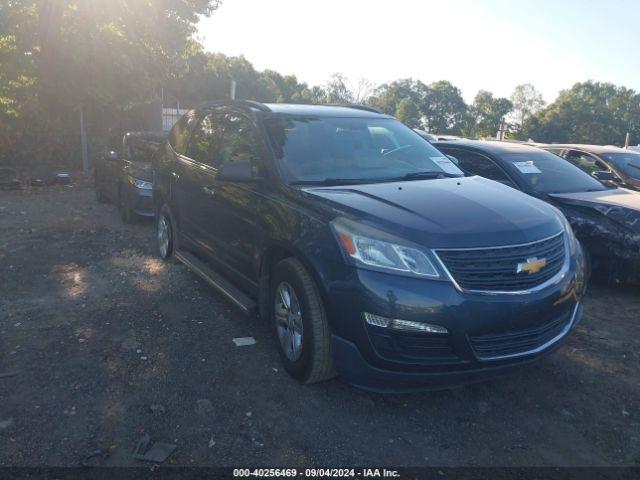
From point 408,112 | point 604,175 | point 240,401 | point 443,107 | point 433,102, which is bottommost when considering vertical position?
point 240,401

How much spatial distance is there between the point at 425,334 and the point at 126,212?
6864mm

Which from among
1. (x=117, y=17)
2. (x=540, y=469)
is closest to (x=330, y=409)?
(x=540, y=469)

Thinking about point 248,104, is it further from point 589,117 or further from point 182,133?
point 589,117

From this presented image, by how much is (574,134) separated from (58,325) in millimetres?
73682

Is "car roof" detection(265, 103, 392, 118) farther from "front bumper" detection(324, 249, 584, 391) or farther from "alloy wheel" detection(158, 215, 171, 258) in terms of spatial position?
"alloy wheel" detection(158, 215, 171, 258)

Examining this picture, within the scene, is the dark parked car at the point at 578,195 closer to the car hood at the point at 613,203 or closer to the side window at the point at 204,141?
the car hood at the point at 613,203

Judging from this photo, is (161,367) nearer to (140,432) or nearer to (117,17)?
(140,432)

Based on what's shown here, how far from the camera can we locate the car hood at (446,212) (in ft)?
10.4

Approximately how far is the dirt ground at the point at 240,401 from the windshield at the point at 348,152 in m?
1.48

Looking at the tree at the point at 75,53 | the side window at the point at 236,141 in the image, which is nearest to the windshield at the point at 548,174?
the side window at the point at 236,141

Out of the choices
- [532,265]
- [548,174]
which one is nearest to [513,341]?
[532,265]

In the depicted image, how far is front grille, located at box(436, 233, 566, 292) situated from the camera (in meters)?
3.09

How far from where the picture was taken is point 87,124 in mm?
17250

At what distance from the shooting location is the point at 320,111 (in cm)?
495
